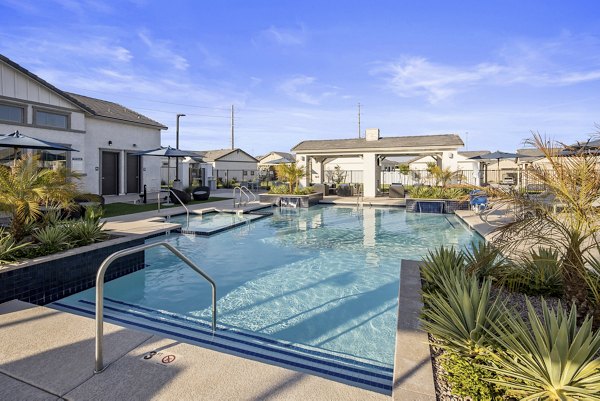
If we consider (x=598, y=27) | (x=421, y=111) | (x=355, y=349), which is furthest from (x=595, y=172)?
(x=421, y=111)

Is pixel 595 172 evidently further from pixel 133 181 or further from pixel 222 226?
pixel 133 181

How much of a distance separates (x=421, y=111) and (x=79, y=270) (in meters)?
26.4

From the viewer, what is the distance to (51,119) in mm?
17172

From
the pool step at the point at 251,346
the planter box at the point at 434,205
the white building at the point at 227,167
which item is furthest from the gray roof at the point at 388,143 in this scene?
the pool step at the point at 251,346

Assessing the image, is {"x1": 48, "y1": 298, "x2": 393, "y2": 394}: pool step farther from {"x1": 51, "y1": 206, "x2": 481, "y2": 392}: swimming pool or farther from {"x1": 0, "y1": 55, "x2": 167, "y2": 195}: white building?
{"x1": 0, "y1": 55, "x2": 167, "y2": 195}: white building

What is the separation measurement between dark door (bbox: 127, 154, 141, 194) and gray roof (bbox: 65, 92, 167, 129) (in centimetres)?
232

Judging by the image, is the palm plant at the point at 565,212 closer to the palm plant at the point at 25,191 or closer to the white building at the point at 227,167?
the palm plant at the point at 25,191

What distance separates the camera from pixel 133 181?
22344mm

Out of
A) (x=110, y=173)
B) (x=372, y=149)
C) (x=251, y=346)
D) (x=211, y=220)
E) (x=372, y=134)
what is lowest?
(x=251, y=346)

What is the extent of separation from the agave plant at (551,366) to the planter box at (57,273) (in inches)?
230

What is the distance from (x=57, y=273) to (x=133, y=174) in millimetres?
18203

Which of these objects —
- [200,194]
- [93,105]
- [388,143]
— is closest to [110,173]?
[93,105]

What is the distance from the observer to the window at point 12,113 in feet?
49.6

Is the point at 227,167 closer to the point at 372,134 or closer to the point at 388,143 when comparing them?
the point at 372,134
